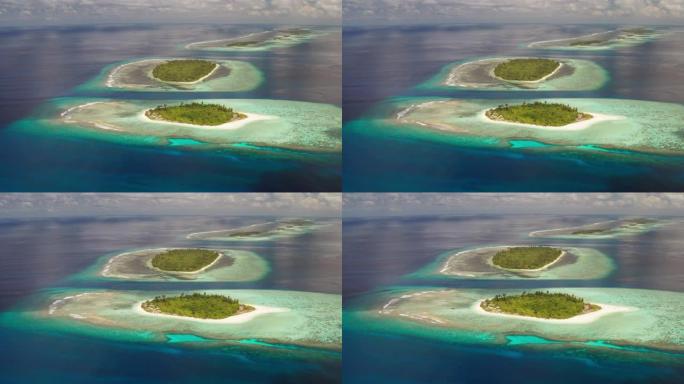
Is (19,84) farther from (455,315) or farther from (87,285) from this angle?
(455,315)

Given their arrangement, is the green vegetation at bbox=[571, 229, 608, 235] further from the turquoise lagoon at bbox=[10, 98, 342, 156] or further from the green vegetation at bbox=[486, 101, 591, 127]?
the turquoise lagoon at bbox=[10, 98, 342, 156]

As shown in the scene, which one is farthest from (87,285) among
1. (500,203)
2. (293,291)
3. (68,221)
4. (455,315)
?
(500,203)

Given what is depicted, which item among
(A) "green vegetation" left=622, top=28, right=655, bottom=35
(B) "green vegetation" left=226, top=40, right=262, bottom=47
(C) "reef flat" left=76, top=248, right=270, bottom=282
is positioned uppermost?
(A) "green vegetation" left=622, top=28, right=655, bottom=35

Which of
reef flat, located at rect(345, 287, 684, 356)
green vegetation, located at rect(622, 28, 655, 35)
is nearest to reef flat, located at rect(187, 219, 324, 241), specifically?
reef flat, located at rect(345, 287, 684, 356)

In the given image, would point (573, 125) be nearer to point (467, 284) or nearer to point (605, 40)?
point (605, 40)

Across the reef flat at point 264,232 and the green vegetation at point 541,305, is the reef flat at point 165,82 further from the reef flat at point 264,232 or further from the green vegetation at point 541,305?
the green vegetation at point 541,305
